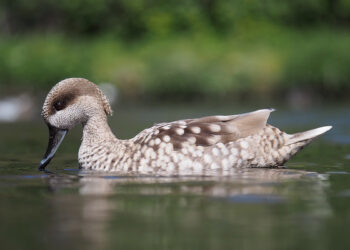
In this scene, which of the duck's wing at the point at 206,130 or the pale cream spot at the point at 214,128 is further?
the pale cream spot at the point at 214,128

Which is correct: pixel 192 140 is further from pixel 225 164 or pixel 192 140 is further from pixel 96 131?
pixel 96 131

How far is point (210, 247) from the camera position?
5.30 m

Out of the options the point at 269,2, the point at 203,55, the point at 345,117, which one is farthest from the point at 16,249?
the point at 269,2

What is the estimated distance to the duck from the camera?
877 cm

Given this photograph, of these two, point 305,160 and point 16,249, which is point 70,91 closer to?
point 305,160

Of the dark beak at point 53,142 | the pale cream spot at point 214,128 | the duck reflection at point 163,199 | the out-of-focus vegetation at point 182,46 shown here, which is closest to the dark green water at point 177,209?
the duck reflection at point 163,199

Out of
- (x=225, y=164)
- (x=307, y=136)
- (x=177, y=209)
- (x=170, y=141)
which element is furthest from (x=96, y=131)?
(x=177, y=209)

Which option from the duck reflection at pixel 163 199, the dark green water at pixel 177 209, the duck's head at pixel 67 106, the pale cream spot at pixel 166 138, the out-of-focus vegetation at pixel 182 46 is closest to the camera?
the dark green water at pixel 177 209

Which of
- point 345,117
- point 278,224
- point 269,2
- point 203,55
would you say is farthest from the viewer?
point 269,2

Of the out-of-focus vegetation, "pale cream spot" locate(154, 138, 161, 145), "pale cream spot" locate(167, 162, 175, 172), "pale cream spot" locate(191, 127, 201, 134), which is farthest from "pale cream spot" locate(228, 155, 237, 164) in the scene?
the out-of-focus vegetation

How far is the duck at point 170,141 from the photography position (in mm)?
8766

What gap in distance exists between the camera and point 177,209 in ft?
21.6

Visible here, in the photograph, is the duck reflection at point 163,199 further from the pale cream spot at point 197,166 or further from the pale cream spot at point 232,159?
the pale cream spot at point 197,166

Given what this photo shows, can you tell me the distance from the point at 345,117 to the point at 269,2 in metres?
14.3
